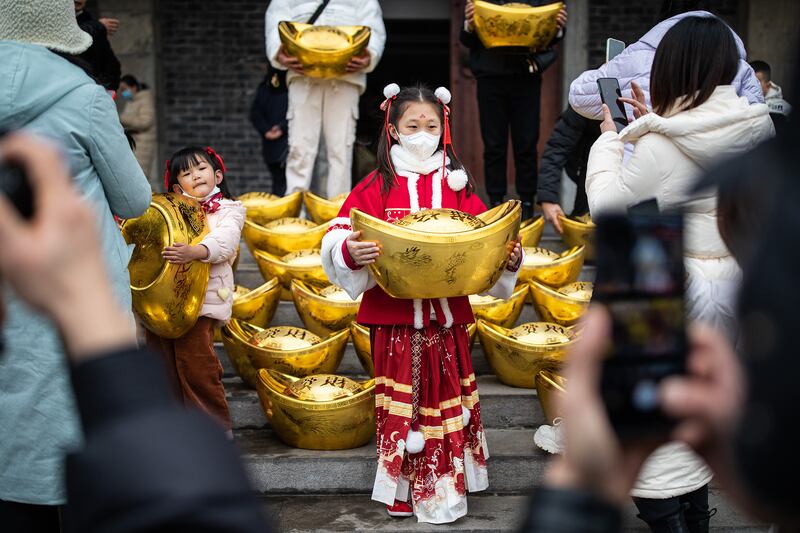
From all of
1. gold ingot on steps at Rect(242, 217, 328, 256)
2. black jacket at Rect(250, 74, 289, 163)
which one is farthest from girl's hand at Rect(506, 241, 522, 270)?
black jacket at Rect(250, 74, 289, 163)

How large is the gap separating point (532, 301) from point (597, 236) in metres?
3.88

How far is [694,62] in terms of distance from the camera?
277 cm

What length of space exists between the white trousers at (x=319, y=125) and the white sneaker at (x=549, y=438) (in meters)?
2.75

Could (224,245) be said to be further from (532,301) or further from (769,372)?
(769,372)

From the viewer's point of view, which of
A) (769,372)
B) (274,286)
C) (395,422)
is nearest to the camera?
(769,372)

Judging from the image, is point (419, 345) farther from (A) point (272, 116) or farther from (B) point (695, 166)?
(A) point (272, 116)

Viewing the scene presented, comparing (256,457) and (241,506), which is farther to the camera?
(256,457)

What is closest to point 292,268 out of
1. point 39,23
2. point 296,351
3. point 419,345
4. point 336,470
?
point 296,351

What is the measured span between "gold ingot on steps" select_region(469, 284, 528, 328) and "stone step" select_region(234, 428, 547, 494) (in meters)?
0.77

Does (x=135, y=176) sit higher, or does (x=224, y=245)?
(x=135, y=176)

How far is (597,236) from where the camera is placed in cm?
92

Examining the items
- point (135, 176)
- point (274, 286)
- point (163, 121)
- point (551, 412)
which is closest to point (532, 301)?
point (551, 412)

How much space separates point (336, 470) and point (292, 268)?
1317 millimetres

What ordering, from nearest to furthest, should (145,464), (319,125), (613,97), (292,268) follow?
(145,464) < (613,97) < (292,268) < (319,125)
